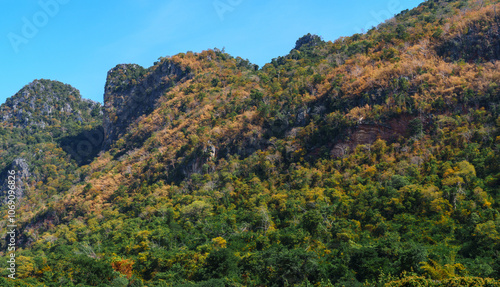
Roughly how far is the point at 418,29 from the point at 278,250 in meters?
43.3

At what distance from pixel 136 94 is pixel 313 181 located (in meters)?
61.7

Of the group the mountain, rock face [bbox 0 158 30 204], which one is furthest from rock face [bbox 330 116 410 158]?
rock face [bbox 0 158 30 204]

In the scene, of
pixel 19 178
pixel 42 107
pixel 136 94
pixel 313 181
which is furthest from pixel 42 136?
pixel 313 181

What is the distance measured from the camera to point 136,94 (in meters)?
96.8

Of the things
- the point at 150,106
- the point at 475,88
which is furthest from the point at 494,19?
the point at 150,106

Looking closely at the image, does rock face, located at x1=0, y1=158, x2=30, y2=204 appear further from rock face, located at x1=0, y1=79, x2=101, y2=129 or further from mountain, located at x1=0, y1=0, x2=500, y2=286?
rock face, located at x1=0, y1=79, x2=101, y2=129

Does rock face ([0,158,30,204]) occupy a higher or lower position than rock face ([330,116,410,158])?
higher

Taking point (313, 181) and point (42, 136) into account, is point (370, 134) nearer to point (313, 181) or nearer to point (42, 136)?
point (313, 181)

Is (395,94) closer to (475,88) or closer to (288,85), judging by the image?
(475,88)

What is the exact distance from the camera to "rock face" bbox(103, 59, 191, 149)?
8988 cm

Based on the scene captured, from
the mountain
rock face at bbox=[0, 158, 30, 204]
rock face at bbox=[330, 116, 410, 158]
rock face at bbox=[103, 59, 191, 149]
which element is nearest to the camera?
the mountain

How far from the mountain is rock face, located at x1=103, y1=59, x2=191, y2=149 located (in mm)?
7923

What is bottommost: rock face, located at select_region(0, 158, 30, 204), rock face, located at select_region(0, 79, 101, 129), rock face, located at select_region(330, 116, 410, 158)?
rock face, located at select_region(330, 116, 410, 158)

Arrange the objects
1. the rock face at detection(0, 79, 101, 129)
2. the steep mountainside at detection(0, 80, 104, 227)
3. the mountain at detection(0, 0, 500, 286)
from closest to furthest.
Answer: the mountain at detection(0, 0, 500, 286) < the steep mountainside at detection(0, 80, 104, 227) < the rock face at detection(0, 79, 101, 129)
